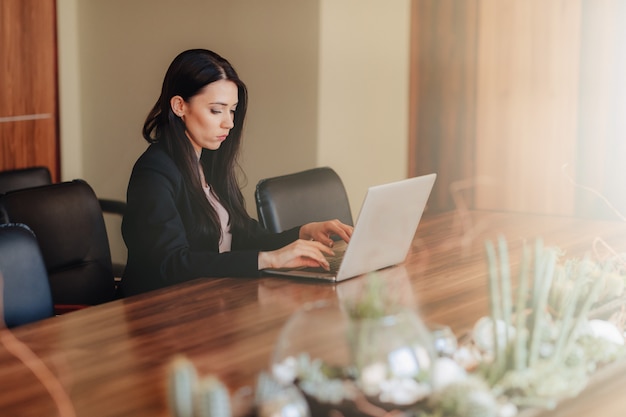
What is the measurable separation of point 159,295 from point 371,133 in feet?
9.36

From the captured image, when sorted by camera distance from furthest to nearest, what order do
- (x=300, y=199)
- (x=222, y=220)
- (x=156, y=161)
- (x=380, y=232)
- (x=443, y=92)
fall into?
1. (x=443, y=92)
2. (x=300, y=199)
3. (x=222, y=220)
4. (x=156, y=161)
5. (x=380, y=232)

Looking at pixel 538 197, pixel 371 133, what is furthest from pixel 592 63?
pixel 371 133

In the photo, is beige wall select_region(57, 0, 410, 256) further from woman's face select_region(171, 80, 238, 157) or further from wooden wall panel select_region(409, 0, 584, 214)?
woman's face select_region(171, 80, 238, 157)

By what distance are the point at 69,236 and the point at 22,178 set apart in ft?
5.10

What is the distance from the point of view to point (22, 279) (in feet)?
6.50

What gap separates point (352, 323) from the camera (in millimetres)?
1141

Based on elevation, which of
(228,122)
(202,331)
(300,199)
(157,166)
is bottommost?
(202,331)

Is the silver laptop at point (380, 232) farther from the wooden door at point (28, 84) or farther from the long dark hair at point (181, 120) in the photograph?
the wooden door at point (28, 84)

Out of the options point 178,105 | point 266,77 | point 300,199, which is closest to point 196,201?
point 178,105

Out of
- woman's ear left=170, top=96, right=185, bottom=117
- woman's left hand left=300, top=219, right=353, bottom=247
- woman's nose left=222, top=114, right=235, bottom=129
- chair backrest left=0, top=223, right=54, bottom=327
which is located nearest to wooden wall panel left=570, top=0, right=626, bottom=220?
woman's left hand left=300, top=219, right=353, bottom=247

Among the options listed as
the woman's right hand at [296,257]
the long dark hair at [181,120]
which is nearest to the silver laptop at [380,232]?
the woman's right hand at [296,257]

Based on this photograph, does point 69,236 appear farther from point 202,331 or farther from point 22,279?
point 202,331

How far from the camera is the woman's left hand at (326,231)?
246 centimetres

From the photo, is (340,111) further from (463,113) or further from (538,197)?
(538,197)
